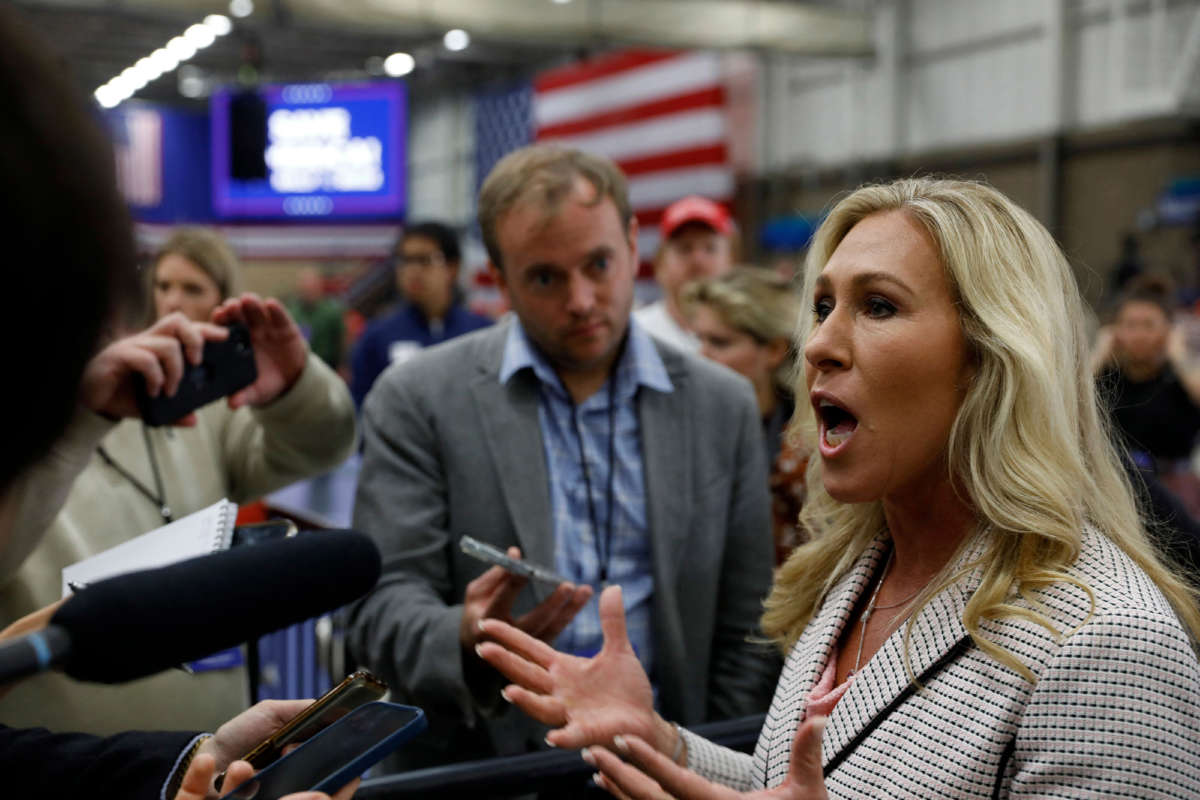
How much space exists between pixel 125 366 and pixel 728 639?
1238mm

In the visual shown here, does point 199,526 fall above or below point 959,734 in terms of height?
above

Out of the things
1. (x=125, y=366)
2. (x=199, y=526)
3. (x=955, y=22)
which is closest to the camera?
(x=199, y=526)

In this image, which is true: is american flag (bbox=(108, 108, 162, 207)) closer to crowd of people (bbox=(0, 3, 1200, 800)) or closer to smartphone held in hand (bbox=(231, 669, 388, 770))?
crowd of people (bbox=(0, 3, 1200, 800))

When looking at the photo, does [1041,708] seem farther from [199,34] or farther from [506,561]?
[199,34]

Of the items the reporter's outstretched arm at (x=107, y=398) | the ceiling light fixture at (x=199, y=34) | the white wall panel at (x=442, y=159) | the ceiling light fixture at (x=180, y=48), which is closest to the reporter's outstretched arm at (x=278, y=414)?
the reporter's outstretched arm at (x=107, y=398)

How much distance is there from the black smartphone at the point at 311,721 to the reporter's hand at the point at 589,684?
290mm

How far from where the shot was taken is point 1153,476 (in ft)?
6.50

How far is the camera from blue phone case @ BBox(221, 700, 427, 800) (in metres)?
1.04

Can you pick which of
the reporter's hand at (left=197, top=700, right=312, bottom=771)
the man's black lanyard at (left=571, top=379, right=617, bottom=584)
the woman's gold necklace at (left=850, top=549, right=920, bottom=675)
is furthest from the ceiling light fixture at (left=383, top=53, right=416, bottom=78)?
the reporter's hand at (left=197, top=700, right=312, bottom=771)

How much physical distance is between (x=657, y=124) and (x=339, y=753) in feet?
31.9

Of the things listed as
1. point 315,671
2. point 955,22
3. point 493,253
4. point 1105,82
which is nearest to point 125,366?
point 493,253

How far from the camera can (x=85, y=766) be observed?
1176 mm

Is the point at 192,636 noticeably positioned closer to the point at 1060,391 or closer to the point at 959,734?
the point at 959,734

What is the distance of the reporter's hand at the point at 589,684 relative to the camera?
4.66ft
